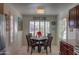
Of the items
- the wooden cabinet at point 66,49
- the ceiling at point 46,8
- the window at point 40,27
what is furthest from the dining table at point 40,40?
the ceiling at point 46,8

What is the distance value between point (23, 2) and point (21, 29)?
25.3 inches

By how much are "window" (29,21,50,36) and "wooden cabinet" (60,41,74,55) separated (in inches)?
16.2

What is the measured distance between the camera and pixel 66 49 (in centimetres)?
261

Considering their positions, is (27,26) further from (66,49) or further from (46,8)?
(66,49)

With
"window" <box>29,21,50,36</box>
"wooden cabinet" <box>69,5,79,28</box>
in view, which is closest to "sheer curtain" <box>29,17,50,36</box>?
"window" <box>29,21,50,36</box>

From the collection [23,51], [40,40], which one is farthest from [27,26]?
[23,51]

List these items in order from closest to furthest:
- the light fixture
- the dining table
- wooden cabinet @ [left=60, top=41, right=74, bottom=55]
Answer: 1. wooden cabinet @ [left=60, top=41, right=74, bottom=55]
2. the light fixture
3. the dining table

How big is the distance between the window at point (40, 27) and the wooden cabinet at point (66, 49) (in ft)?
1.35

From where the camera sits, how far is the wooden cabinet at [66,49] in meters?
2.47

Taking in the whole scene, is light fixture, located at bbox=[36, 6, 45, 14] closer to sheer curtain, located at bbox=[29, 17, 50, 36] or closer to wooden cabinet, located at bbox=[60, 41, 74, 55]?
sheer curtain, located at bbox=[29, 17, 50, 36]

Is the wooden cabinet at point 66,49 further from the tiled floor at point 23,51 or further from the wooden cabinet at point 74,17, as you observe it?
the wooden cabinet at point 74,17

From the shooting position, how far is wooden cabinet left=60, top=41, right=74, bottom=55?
2.47 m

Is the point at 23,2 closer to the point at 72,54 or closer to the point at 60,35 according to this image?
the point at 60,35

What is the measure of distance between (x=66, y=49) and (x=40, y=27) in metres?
0.69
